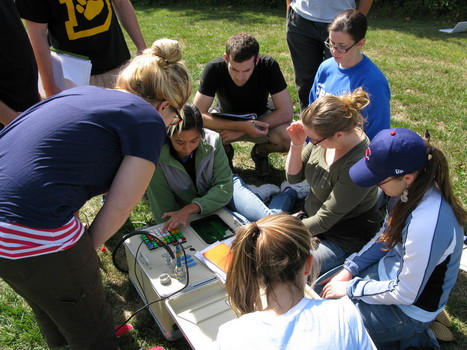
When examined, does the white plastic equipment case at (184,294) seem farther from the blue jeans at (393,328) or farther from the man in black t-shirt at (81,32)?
the man in black t-shirt at (81,32)

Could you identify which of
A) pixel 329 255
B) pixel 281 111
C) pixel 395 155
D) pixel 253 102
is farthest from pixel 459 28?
pixel 395 155

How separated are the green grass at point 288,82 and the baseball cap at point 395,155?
1.09m

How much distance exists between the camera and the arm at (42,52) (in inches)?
105

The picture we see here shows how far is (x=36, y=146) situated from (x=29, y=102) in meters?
1.27

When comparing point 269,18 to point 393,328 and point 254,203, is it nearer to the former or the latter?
point 254,203

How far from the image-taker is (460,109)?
5.01 m

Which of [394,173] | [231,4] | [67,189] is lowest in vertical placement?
[231,4]

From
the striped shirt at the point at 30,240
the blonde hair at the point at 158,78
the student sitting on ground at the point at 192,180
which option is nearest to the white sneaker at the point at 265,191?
the student sitting on ground at the point at 192,180

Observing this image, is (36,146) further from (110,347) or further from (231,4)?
(231,4)

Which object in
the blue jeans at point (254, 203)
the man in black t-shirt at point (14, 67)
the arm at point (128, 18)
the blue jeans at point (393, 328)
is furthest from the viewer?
the arm at point (128, 18)

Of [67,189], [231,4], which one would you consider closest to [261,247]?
[67,189]

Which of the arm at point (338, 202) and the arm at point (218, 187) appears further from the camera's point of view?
the arm at point (218, 187)

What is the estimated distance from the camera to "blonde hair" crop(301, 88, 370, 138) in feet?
7.33

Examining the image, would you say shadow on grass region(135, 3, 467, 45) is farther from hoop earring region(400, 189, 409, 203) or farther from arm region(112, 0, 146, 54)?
hoop earring region(400, 189, 409, 203)
